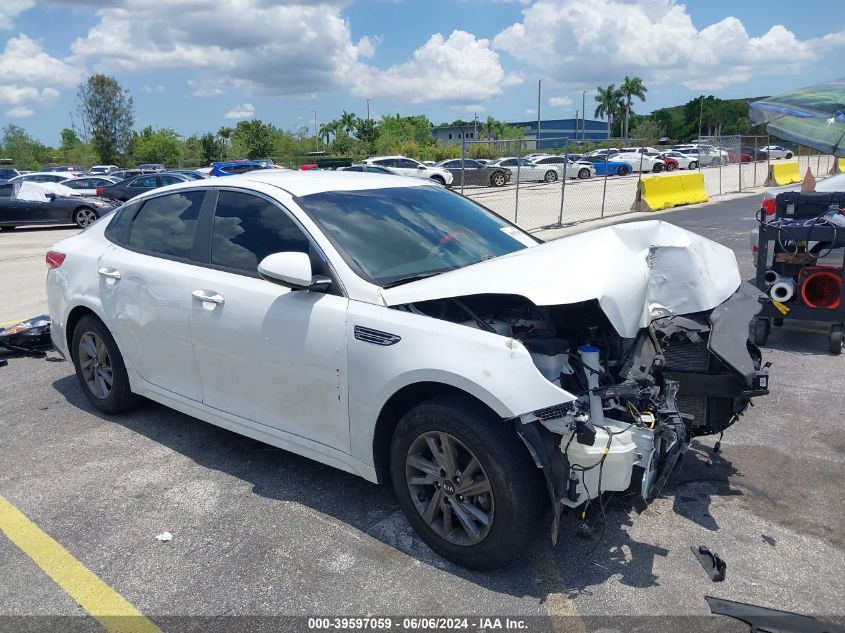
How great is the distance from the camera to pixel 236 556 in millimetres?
3307

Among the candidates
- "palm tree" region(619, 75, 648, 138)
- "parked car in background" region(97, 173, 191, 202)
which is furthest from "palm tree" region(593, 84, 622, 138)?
"parked car in background" region(97, 173, 191, 202)

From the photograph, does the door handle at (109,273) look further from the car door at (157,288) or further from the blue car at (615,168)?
the blue car at (615,168)

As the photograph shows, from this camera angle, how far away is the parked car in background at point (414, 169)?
3226cm

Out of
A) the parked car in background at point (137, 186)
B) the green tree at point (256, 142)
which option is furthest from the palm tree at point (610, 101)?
the parked car in background at point (137, 186)

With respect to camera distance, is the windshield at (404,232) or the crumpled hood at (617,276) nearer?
the crumpled hood at (617,276)

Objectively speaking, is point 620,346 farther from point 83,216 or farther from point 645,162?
point 645,162

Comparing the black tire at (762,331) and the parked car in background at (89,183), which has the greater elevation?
the parked car in background at (89,183)

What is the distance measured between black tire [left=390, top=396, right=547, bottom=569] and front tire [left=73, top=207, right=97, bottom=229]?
1976 cm

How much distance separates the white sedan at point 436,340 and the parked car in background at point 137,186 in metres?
19.9

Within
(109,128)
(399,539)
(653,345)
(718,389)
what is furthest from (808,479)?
(109,128)

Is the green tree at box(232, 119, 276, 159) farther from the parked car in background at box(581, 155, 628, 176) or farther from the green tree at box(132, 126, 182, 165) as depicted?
the parked car in background at box(581, 155, 628, 176)

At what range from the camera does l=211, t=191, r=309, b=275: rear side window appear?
3.81 metres

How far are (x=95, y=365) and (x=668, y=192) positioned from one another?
1904 cm

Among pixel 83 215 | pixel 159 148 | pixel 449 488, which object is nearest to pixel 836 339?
pixel 449 488
